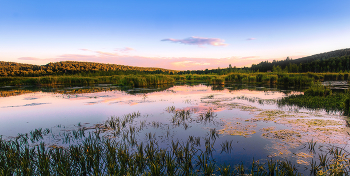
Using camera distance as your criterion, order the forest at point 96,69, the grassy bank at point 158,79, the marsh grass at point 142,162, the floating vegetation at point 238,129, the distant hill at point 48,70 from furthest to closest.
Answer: the forest at point 96,69 < the distant hill at point 48,70 < the grassy bank at point 158,79 < the floating vegetation at point 238,129 < the marsh grass at point 142,162

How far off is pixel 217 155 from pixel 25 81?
51.4 m

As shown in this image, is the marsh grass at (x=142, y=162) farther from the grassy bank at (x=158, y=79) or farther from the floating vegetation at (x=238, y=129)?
the grassy bank at (x=158, y=79)

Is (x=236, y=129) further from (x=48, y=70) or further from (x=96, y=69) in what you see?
(x=96, y=69)

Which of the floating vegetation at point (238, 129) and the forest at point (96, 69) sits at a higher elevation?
the forest at point (96, 69)

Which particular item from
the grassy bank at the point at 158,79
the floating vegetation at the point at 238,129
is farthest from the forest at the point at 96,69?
the floating vegetation at the point at 238,129

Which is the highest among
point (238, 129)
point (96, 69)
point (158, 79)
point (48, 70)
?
point (96, 69)

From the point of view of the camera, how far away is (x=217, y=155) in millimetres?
5105

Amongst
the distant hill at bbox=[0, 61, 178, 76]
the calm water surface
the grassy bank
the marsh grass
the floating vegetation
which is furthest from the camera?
the distant hill at bbox=[0, 61, 178, 76]

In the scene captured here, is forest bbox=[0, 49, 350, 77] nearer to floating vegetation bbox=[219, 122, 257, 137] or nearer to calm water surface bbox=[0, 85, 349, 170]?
calm water surface bbox=[0, 85, 349, 170]

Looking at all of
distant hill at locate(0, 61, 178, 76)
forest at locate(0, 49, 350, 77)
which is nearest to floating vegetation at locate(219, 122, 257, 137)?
forest at locate(0, 49, 350, 77)

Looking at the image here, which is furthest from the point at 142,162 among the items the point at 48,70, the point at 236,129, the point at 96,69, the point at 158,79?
the point at 96,69

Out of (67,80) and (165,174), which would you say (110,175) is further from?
(67,80)

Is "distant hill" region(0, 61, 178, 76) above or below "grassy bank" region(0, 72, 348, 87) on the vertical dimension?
above

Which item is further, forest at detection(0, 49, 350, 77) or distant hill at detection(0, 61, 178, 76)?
forest at detection(0, 49, 350, 77)
